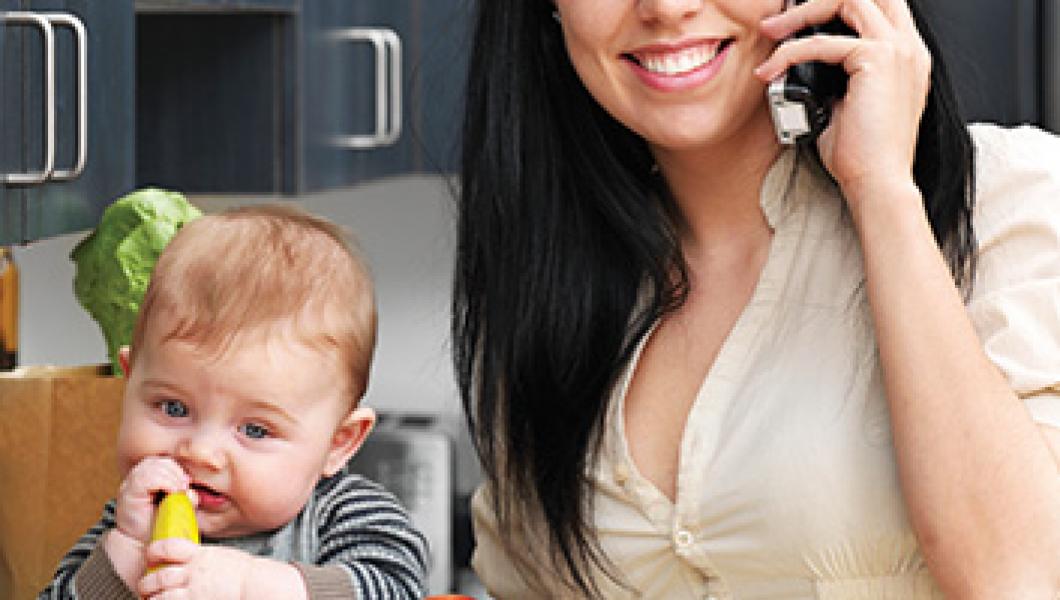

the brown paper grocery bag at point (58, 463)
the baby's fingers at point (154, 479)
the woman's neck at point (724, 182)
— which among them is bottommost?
the brown paper grocery bag at point (58, 463)

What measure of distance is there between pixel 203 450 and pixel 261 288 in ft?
0.43

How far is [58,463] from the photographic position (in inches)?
63.9

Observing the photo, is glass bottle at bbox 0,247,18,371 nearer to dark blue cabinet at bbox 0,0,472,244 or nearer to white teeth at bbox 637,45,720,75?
dark blue cabinet at bbox 0,0,472,244

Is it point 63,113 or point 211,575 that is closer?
point 211,575

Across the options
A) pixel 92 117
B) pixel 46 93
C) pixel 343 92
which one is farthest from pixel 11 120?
pixel 343 92

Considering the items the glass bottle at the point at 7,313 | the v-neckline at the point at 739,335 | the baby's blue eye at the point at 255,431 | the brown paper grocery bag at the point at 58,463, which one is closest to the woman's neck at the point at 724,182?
the v-neckline at the point at 739,335

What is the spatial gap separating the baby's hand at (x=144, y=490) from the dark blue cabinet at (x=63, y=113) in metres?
0.25

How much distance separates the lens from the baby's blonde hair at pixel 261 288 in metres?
1.35

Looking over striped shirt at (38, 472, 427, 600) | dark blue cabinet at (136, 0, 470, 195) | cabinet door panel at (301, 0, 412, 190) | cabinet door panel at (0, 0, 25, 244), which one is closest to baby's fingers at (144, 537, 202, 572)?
striped shirt at (38, 472, 427, 600)

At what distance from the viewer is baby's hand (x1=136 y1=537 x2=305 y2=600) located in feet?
4.06

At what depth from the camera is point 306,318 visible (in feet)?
4.51

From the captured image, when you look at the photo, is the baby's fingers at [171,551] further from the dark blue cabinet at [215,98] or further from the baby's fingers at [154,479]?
the dark blue cabinet at [215,98]

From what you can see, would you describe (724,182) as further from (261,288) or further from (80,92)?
(80,92)

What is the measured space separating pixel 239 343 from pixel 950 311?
19.6 inches
